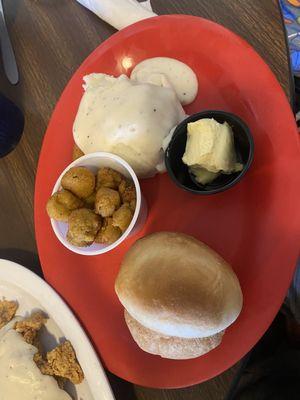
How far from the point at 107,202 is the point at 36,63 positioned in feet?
1.76

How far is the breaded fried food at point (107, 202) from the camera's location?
0.87m

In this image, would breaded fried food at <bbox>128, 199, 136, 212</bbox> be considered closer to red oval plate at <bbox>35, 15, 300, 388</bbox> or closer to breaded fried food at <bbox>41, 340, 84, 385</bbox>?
red oval plate at <bbox>35, 15, 300, 388</bbox>

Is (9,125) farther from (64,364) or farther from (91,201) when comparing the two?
(64,364)

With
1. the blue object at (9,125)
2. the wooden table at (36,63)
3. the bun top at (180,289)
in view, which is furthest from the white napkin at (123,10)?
the bun top at (180,289)

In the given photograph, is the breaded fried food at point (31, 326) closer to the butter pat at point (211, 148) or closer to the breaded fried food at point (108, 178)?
the breaded fried food at point (108, 178)

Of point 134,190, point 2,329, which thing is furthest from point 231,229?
point 2,329

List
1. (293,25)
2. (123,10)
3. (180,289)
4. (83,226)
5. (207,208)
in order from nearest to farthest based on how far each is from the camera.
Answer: (180,289) → (83,226) → (207,208) → (123,10) → (293,25)

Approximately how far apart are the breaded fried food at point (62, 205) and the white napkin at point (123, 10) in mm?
484

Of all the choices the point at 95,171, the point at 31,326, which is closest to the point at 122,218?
the point at 95,171

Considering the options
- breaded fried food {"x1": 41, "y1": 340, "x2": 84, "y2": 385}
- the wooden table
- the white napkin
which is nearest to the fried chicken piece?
breaded fried food {"x1": 41, "y1": 340, "x2": 84, "y2": 385}

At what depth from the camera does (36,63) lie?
1.17 m

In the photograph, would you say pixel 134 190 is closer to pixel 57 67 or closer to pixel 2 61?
pixel 57 67

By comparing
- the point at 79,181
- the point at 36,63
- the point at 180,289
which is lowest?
the point at 180,289

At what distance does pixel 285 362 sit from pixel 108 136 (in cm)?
80
